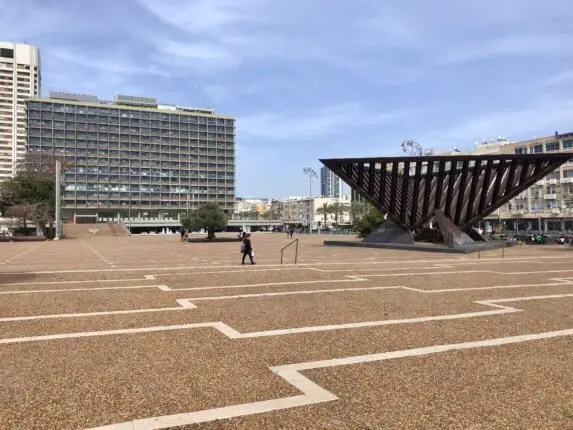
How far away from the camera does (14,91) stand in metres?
160

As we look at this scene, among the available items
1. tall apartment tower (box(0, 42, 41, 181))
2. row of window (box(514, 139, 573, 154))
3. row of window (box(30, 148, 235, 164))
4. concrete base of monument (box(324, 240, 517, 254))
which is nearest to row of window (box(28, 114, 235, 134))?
row of window (box(30, 148, 235, 164))

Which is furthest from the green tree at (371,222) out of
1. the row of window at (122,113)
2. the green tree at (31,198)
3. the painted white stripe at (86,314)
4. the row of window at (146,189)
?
the row of window at (122,113)

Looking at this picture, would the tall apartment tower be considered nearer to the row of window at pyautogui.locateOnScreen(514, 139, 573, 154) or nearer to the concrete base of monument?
the row of window at pyautogui.locateOnScreen(514, 139, 573, 154)

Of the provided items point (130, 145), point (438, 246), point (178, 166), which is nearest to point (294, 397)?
point (438, 246)

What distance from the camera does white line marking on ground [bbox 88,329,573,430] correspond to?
438 cm

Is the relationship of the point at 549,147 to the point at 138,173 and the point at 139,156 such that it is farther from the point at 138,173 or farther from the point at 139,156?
the point at 139,156

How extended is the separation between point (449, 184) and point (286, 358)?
101ft

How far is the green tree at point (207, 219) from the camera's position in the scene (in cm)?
5212

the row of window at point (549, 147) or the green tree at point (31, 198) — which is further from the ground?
the row of window at point (549, 147)

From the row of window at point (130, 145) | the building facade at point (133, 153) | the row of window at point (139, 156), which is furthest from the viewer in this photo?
the row of window at point (139, 156)

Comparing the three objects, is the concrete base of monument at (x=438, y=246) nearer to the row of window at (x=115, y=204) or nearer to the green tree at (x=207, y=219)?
the green tree at (x=207, y=219)

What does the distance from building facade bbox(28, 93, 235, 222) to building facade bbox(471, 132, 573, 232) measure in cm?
8145

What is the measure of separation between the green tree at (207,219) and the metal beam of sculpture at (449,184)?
19548 mm

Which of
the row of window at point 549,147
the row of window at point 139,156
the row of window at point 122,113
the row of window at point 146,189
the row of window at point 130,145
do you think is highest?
the row of window at point 122,113
